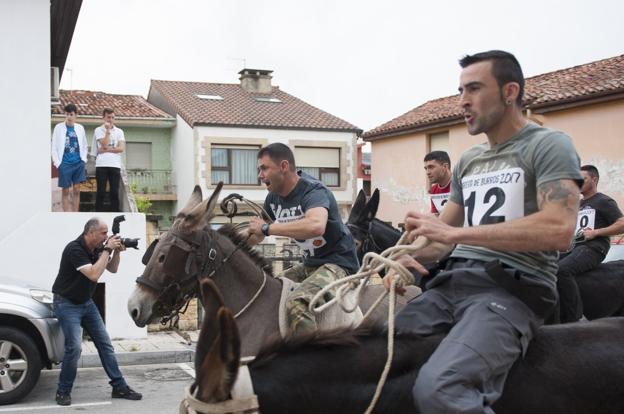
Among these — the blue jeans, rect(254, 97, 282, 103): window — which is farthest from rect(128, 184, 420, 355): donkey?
rect(254, 97, 282, 103): window

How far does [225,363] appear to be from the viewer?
7.93ft

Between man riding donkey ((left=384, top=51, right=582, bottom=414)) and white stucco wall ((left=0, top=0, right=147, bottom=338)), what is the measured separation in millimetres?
12187

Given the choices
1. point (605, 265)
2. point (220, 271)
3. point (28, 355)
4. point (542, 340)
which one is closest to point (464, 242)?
point (542, 340)

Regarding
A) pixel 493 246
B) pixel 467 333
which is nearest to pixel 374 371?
pixel 467 333

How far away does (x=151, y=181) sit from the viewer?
137 feet

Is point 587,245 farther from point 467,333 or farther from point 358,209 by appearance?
point 467,333

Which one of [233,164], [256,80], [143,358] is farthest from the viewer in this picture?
[256,80]

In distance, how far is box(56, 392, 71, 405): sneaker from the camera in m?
9.58

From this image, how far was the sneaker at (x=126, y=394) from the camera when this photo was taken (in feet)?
32.1

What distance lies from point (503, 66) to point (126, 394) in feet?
26.2

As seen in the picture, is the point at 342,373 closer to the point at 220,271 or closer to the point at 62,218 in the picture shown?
the point at 220,271

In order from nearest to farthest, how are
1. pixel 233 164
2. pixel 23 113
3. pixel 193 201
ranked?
pixel 193 201
pixel 23 113
pixel 233 164

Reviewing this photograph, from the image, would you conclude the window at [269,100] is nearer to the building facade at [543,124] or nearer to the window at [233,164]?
the window at [233,164]

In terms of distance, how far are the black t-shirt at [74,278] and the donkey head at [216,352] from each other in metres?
7.59
